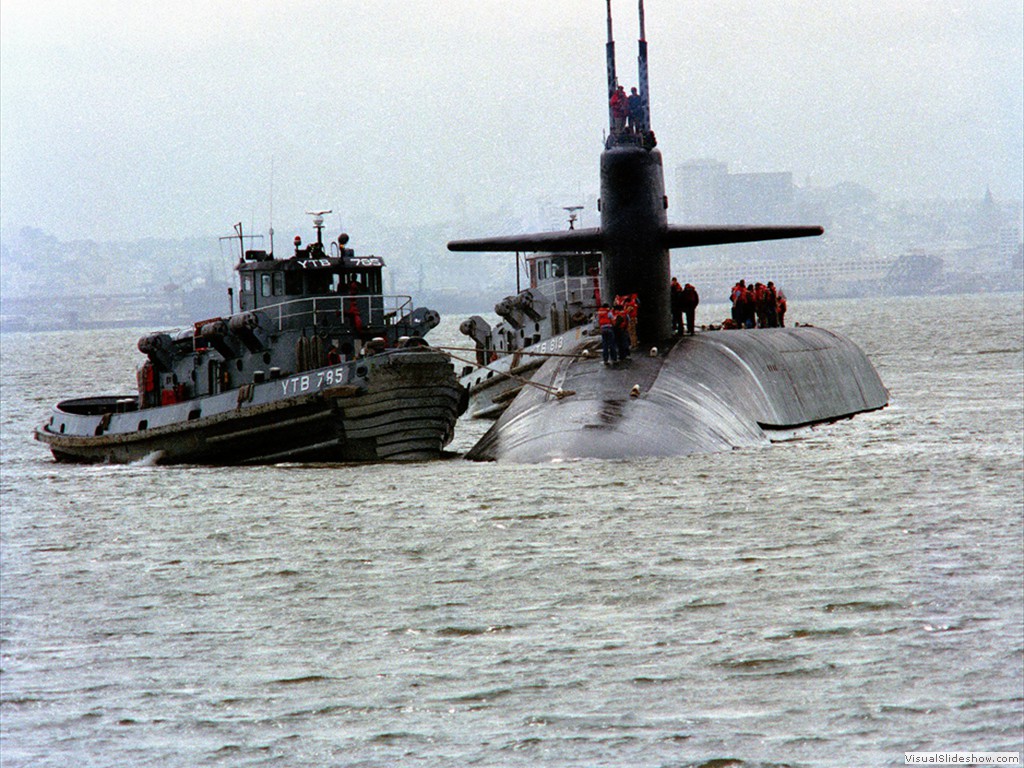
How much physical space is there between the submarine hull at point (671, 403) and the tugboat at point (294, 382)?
61.6 inches

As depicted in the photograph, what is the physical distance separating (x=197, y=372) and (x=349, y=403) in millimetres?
4883

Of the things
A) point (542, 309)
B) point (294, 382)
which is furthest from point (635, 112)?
point (542, 309)

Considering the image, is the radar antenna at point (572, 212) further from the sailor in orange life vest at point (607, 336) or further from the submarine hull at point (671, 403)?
the sailor in orange life vest at point (607, 336)

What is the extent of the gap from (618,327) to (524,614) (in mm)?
11762

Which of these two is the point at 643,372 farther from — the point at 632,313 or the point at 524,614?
Answer: the point at 524,614

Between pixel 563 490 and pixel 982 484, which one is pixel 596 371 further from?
pixel 982 484

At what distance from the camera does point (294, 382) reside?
25859mm

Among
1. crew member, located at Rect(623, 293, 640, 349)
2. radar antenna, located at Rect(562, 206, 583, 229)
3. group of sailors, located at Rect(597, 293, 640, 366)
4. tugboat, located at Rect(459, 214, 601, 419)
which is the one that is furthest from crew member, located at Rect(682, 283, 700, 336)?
radar antenna, located at Rect(562, 206, 583, 229)

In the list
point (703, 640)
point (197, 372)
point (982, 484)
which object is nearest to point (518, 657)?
point (703, 640)

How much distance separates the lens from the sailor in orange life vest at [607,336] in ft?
84.9

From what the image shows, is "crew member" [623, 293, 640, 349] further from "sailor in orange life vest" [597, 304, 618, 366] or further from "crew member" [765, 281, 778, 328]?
"crew member" [765, 281, 778, 328]

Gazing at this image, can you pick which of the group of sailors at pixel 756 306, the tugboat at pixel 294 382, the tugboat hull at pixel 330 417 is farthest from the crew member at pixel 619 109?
the group of sailors at pixel 756 306

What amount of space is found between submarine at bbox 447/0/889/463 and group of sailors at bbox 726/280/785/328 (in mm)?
4590

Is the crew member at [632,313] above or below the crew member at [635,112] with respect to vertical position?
below
